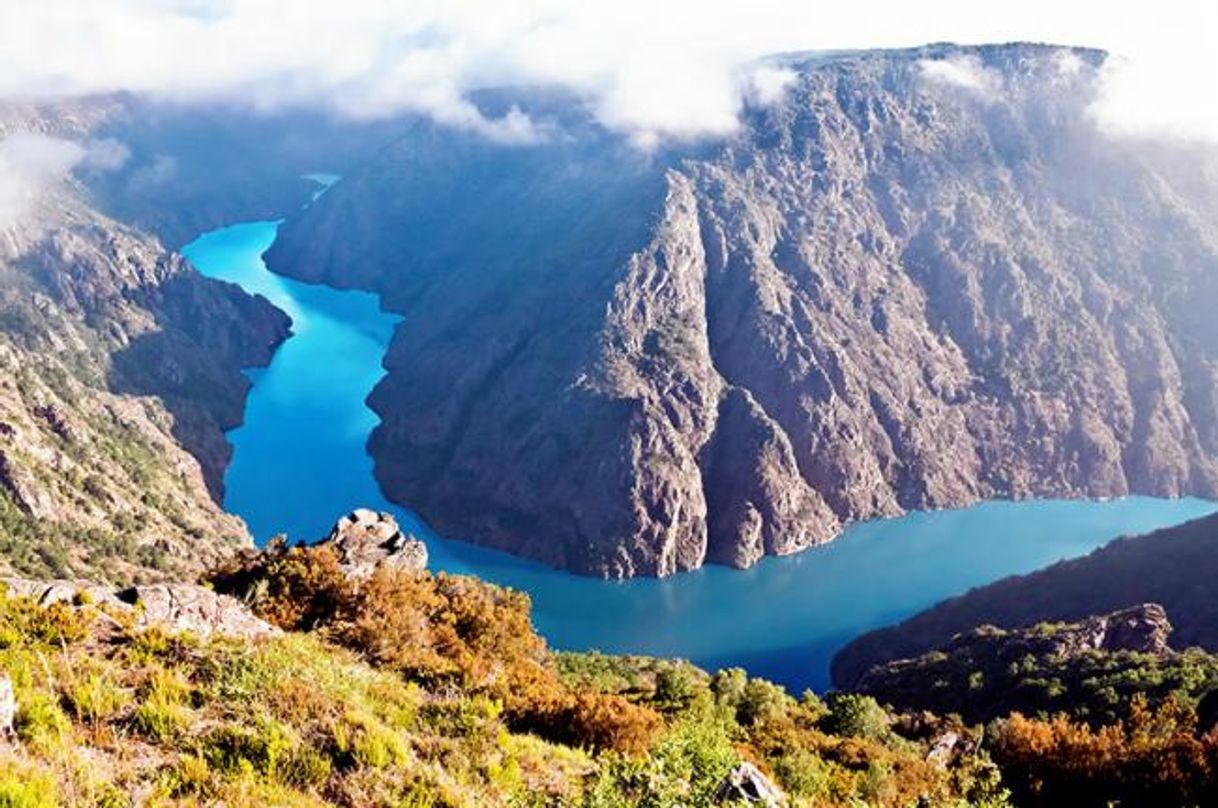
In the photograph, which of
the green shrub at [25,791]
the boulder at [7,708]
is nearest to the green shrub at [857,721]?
the boulder at [7,708]

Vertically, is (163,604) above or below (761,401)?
below

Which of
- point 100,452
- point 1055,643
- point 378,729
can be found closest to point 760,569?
point 1055,643

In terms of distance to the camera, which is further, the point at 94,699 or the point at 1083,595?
the point at 1083,595

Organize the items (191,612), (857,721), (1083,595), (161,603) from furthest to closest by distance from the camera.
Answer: (1083,595)
(857,721)
(191,612)
(161,603)

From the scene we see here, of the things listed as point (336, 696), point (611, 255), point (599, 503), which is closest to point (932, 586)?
point (599, 503)

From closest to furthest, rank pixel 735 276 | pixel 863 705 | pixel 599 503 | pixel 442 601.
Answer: pixel 442 601 < pixel 863 705 < pixel 599 503 < pixel 735 276

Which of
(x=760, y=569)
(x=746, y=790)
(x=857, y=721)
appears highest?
(x=760, y=569)

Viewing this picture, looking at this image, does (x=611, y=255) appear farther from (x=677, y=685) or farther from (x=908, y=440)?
(x=677, y=685)

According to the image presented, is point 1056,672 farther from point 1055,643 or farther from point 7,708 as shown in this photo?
point 7,708
